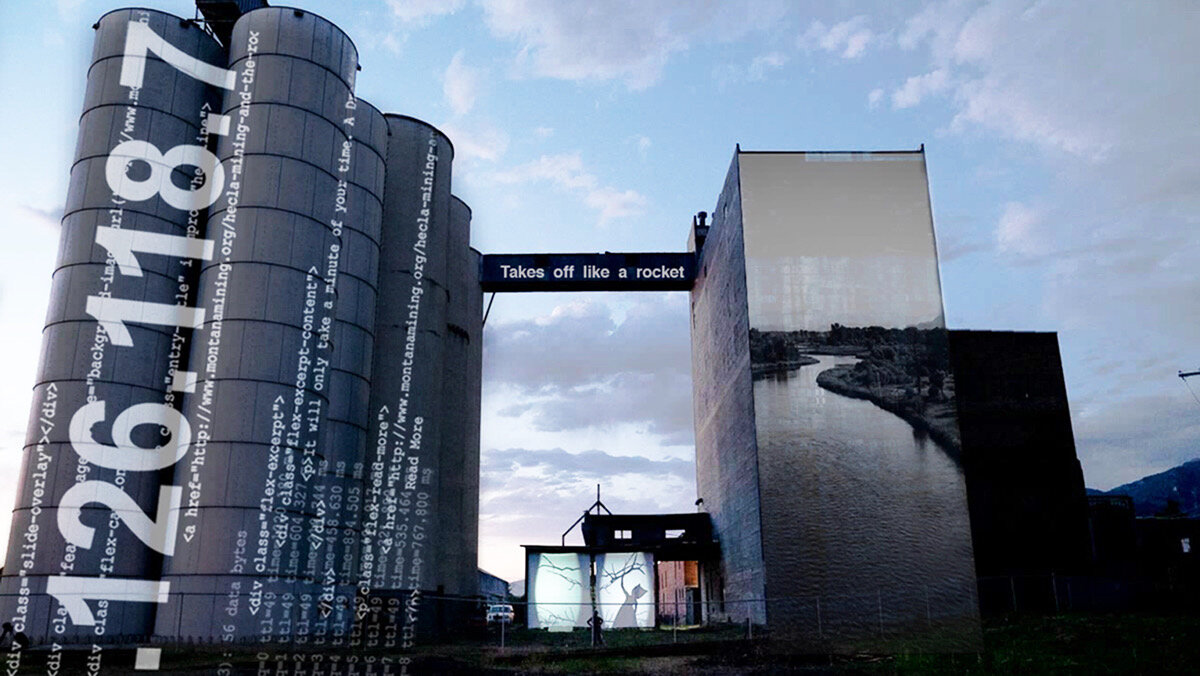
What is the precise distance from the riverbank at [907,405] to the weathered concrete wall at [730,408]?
3.05 meters

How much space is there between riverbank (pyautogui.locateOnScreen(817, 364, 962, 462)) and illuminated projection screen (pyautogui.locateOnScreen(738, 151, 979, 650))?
0.04 metres

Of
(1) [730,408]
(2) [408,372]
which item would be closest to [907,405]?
(1) [730,408]

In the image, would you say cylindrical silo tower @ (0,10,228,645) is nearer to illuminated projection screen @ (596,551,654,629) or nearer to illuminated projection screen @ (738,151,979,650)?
illuminated projection screen @ (596,551,654,629)

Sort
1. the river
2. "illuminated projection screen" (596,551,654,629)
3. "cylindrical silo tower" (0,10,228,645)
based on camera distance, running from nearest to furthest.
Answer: "cylindrical silo tower" (0,10,228,645), the river, "illuminated projection screen" (596,551,654,629)

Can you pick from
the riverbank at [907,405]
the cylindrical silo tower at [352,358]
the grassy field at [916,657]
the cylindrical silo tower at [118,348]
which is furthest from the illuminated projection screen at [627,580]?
the cylindrical silo tower at [118,348]

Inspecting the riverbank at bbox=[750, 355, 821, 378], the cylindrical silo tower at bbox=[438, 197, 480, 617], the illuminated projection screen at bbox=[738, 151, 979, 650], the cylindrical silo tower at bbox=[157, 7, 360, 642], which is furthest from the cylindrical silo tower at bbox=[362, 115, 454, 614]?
the riverbank at bbox=[750, 355, 821, 378]

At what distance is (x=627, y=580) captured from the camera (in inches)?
1436

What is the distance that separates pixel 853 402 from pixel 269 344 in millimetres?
19104

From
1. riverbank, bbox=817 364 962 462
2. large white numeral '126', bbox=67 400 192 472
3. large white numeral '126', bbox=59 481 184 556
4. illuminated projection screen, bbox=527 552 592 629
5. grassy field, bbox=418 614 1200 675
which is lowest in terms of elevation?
grassy field, bbox=418 614 1200 675

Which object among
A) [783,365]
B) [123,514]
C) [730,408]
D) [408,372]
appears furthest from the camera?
[730,408]

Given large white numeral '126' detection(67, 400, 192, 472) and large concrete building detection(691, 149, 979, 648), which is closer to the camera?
large white numeral '126' detection(67, 400, 192, 472)

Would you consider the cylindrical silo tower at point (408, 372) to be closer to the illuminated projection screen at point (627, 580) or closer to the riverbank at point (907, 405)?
the illuminated projection screen at point (627, 580)

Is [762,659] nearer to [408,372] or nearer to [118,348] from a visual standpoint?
[408,372]

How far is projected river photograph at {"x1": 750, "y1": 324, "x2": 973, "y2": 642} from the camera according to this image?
2811cm
